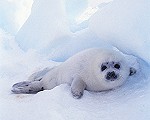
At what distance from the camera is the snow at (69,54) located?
3080mm

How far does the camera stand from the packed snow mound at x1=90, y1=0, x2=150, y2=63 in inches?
148

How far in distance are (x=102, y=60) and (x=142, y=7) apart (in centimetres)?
76

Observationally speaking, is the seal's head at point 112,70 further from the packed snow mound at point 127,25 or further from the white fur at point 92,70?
the packed snow mound at point 127,25

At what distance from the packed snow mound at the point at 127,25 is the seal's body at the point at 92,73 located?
0.21 m

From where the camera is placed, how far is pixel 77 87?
376cm

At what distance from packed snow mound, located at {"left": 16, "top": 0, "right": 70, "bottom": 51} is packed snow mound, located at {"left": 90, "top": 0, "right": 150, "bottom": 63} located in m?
1.12

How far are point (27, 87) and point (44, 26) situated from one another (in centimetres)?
166

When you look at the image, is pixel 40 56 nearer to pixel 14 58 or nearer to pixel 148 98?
pixel 14 58

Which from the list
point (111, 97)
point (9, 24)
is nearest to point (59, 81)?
point (111, 97)

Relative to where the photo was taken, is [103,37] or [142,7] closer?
[142,7]

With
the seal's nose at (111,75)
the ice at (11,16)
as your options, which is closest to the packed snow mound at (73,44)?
the seal's nose at (111,75)

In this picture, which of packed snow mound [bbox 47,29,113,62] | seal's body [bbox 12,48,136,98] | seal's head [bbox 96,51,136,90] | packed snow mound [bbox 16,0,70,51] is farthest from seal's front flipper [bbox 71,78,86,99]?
packed snow mound [bbox 16,0,70,51]

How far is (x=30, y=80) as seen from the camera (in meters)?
4.86

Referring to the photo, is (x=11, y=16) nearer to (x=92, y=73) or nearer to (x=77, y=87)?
(x=92, y=73)
